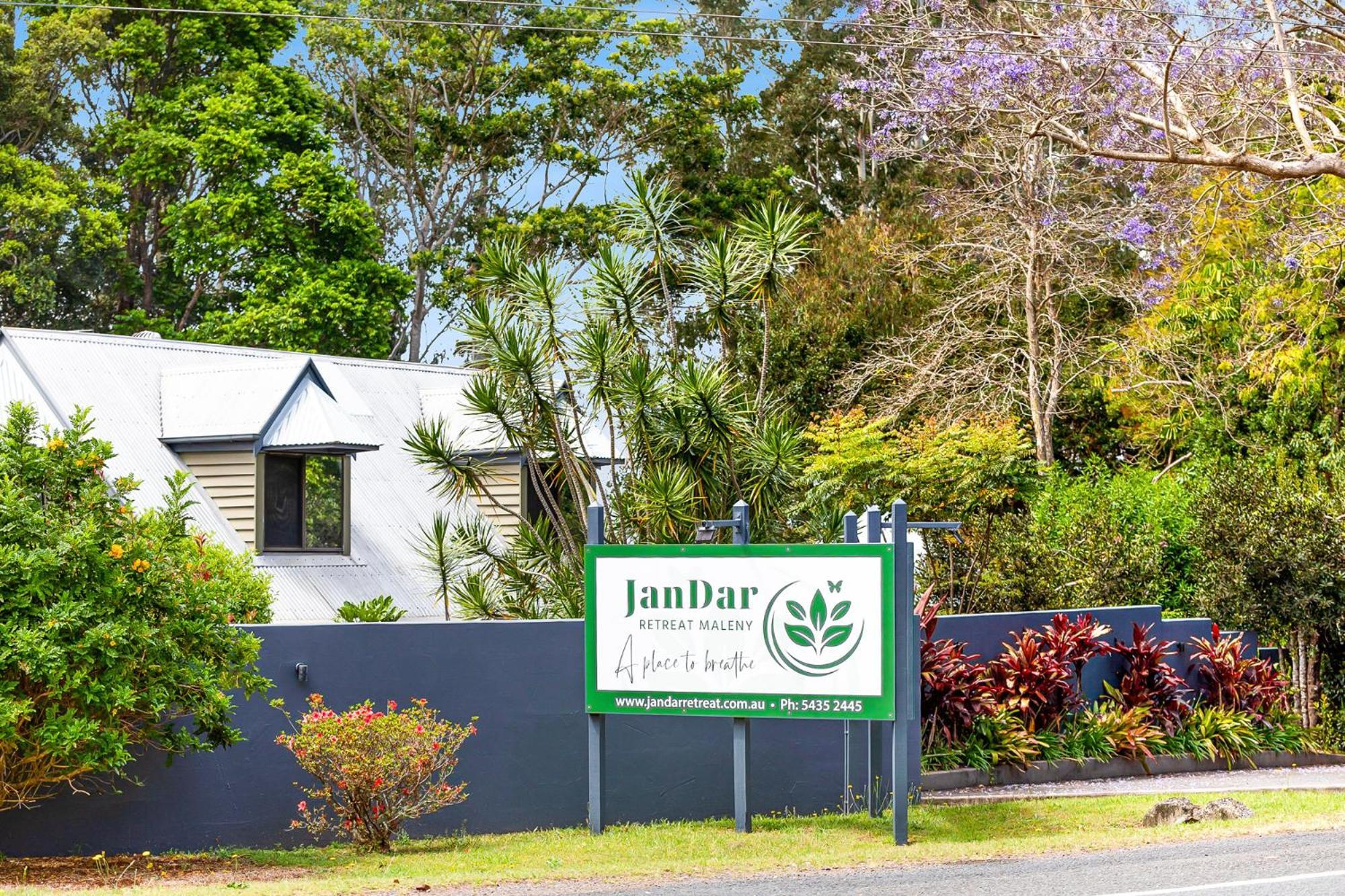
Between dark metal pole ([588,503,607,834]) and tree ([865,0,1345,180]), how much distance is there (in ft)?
24.4

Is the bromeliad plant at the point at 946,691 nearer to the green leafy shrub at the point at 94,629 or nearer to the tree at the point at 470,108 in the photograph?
the green leafy shrub at the point at 94,629

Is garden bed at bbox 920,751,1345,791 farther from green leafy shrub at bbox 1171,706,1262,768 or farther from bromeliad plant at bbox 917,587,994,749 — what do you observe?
bromeliad plant at bbox 917,587,994,749

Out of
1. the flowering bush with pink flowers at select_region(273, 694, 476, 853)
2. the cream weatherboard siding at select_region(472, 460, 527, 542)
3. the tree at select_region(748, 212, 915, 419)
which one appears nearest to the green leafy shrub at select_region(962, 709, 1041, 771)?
the flowering bush with pink flowers at select_region(273, 694, 476, 853)

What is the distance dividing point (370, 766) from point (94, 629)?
204 centimetres

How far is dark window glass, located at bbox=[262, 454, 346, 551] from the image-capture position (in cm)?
1942

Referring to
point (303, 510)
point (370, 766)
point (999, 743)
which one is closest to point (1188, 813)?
point (999, 743)

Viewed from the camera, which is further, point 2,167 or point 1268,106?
point 2,167

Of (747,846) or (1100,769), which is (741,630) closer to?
(747,846)

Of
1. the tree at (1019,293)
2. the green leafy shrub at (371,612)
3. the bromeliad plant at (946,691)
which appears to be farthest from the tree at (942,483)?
the bromeliad plant at (946,691)

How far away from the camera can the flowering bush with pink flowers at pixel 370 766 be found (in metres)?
10.1

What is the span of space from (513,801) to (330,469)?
32.9 feet

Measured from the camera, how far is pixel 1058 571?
64.4 feet

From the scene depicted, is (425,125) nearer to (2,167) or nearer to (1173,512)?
(2,167)

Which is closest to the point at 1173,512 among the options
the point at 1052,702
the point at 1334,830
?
the point at 1052,702
